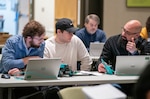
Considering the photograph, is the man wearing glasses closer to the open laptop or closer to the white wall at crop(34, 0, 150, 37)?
the open laptop

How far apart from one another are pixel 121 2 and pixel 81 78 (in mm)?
3778

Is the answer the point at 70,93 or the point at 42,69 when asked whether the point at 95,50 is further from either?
the point at 70,93

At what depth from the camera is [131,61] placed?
324cm

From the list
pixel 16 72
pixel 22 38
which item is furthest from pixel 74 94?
pixel 22 38

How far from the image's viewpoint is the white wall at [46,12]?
Result: 26.9 ft

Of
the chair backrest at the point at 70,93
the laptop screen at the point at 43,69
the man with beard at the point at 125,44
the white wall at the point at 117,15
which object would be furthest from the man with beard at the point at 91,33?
the chair backrest at the point at 70,93

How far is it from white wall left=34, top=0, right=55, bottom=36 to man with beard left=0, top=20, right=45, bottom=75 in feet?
15.4

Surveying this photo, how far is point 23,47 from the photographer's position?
11.3ft

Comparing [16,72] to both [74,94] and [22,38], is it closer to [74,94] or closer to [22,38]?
[22,38]

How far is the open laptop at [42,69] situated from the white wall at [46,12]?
5.14 m

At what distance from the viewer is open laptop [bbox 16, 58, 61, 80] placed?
2.94 m

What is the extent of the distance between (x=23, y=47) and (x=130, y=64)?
115cm

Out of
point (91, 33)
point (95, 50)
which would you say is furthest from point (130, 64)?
point (91, 33)

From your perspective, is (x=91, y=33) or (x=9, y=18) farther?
(x=9, y=18)
